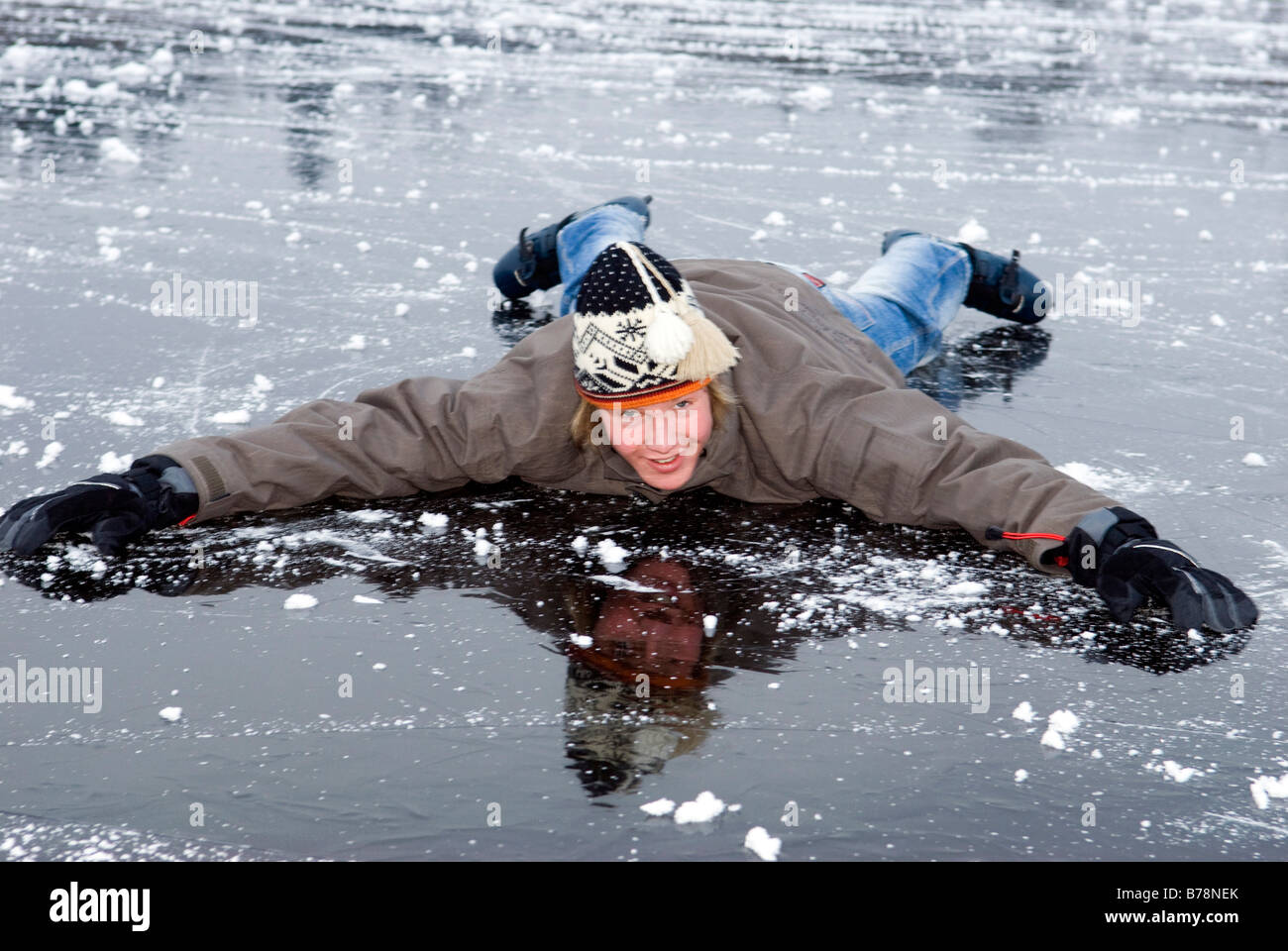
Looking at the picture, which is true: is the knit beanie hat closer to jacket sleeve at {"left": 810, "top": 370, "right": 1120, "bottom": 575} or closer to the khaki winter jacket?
the khaki winter jacket

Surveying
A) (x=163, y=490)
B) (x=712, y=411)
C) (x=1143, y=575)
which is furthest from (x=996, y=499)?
(x=163, y=490)

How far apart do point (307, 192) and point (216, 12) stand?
7.03 metres

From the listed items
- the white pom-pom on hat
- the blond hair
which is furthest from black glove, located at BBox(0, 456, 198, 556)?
the white pom-pom on hat

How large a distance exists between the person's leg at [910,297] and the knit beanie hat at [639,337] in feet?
3.06

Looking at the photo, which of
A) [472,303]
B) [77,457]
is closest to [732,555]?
[77,457]

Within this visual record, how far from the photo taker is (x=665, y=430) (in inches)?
117

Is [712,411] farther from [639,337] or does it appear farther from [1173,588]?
[1173,588]

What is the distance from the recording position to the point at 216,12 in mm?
12312

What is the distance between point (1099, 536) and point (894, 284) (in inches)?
63.8

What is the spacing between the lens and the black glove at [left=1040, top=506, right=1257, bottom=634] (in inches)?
102

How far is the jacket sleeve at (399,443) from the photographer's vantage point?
3.10 meters

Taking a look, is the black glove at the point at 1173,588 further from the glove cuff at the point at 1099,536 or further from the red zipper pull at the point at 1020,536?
the red zipper pull at the point at 1020,536

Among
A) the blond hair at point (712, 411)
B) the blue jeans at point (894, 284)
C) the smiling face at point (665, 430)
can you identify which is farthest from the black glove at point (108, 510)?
the blue jeans at point (894, 284)
